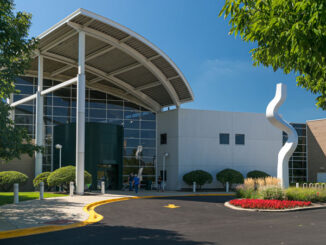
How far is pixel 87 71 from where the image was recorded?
34.2 meters

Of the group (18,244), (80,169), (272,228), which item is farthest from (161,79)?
(18,244)

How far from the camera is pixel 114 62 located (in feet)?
107

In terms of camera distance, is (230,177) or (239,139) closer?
(230,177)

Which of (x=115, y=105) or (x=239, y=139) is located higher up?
(x=115, y=105)

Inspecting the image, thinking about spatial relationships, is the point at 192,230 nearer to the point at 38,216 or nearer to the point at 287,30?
the point at 38,216

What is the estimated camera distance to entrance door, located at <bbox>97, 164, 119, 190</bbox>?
3002cm

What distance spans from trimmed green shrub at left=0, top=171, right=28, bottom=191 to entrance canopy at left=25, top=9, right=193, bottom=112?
8370 millimetres

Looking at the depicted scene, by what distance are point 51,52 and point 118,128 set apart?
8.71m

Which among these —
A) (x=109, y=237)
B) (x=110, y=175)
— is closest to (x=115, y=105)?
(x=110, y=175)

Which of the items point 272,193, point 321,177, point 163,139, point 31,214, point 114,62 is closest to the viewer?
point 31,214

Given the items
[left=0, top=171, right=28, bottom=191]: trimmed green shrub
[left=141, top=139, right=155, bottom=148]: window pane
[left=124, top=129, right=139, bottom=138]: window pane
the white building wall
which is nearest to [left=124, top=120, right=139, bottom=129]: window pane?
[left=124, top=129, right=139, bottom=138]: window pane

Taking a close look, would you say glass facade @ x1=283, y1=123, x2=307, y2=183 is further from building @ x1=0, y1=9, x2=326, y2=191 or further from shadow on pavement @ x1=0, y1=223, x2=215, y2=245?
shadow on pavement @ x1=0, y1=223, x2=215, y2=245

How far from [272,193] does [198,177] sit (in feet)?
41.5

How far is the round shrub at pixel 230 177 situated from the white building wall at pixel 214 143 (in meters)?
1.37
